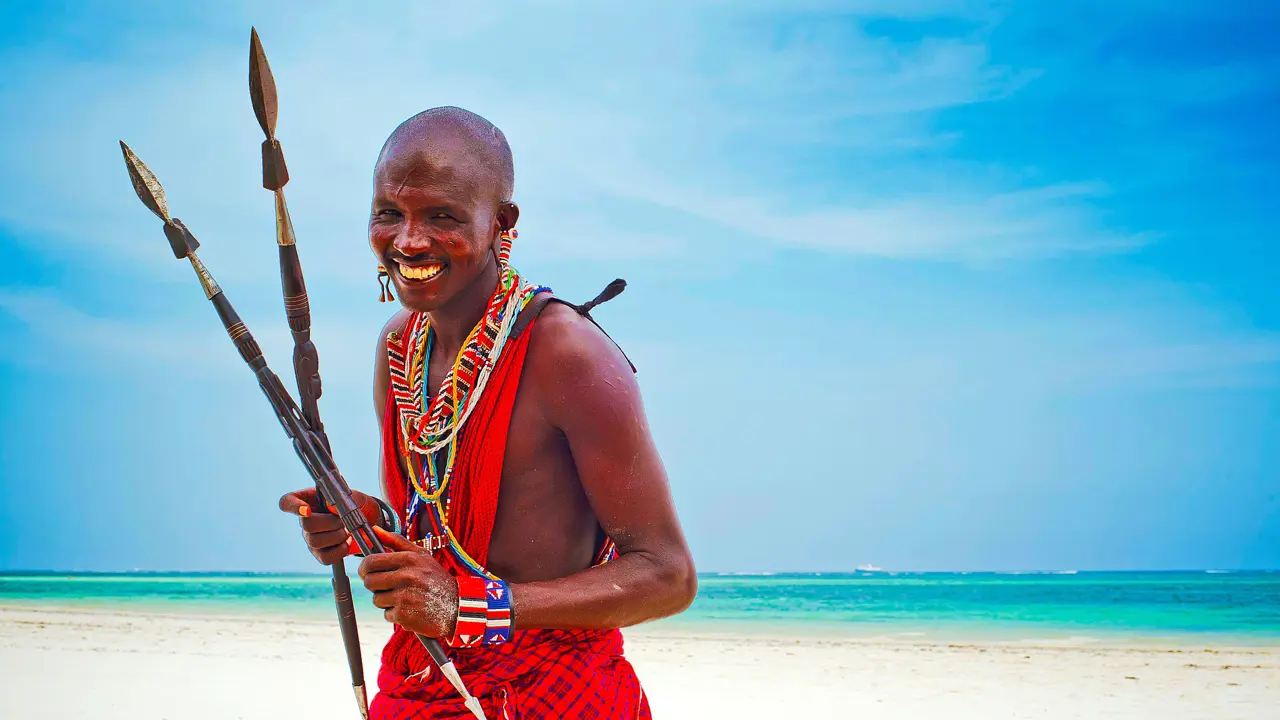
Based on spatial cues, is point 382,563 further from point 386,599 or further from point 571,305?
point 571,305

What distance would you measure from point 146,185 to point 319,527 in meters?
0.75

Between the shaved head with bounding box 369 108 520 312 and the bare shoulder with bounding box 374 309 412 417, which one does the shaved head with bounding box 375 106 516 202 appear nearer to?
the shaved head with bounding box 369 108 520 312

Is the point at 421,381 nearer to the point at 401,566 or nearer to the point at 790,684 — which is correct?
the point at 401,566

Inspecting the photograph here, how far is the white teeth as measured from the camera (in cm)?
241

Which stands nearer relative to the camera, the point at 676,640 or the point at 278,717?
the point at 278,717

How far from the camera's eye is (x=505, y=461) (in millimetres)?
2486

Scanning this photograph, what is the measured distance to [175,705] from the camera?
33.1 feet

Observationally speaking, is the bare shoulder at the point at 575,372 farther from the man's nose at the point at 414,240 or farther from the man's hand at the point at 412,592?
the man's hand at the point at 412,592

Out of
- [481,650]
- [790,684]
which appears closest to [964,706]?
[790,684]

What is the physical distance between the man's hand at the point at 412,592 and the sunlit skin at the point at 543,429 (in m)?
0.23

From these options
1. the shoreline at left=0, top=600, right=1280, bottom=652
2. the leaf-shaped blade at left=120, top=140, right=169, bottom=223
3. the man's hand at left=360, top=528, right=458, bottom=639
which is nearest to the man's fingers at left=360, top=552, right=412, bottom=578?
the man's hand at left=360, top=528, right=458, bottom=639

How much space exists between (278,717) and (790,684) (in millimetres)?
5719

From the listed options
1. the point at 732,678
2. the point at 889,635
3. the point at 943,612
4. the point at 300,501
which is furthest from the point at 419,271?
the point at 943,612

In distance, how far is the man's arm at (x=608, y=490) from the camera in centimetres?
224
